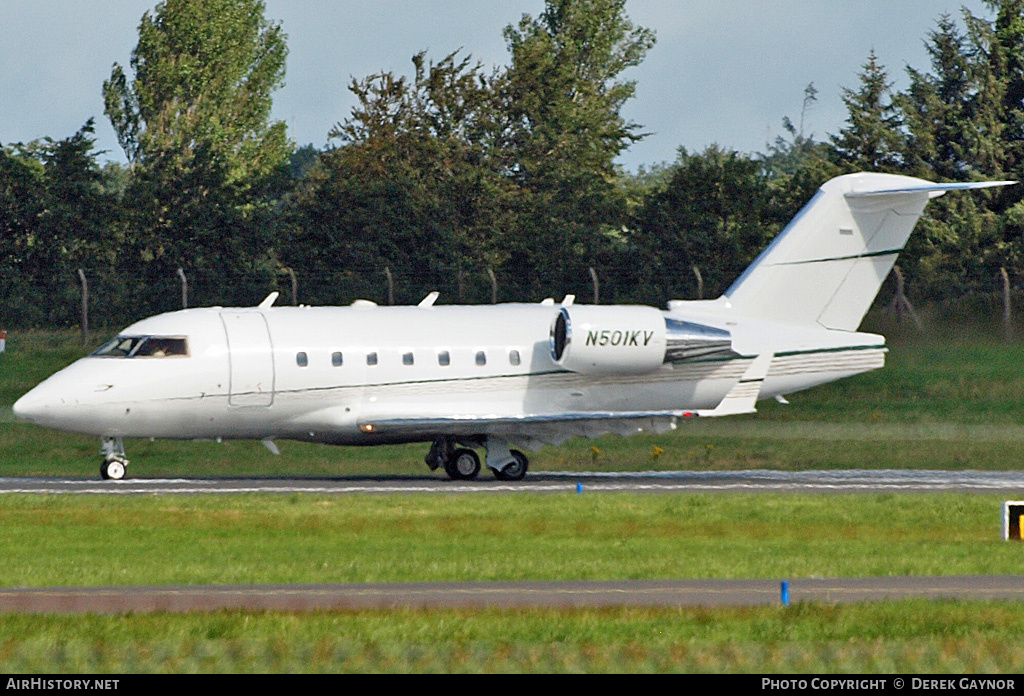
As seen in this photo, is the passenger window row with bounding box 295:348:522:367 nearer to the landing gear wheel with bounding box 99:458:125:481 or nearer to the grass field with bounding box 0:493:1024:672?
the landing gear wheel with bounding box 99:458:125:481

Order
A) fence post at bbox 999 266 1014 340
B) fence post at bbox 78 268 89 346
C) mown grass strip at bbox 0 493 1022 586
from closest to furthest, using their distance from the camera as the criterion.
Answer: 1. mown grass strip at bbox 0 493 1022 586
2. fence post at bbox 999 266 1014 340
3. fence post at bbox 78 268 89 346

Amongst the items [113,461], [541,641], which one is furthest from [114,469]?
[541,641]

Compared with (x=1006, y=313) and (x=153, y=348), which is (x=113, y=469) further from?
(x=1006, y=313)

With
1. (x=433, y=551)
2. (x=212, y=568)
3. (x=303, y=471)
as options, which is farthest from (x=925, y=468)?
(x=212, y=568)

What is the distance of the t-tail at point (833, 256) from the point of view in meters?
37.5

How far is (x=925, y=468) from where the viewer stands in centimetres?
4012

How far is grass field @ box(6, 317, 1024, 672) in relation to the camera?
15.8 meters

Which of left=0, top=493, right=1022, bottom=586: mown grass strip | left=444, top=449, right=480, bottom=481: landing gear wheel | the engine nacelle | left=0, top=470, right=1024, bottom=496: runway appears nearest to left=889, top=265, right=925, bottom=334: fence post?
left=0, top=470, right=1024, bottom=496: runway

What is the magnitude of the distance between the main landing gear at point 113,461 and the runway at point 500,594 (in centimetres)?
1475

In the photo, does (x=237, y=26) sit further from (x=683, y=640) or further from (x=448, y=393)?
(x=683, y=640)

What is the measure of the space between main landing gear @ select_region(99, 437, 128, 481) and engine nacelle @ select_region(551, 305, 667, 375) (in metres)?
9.18

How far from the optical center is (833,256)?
3781cm

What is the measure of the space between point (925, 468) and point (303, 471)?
1464 centimetres

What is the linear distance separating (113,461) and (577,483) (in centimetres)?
937
